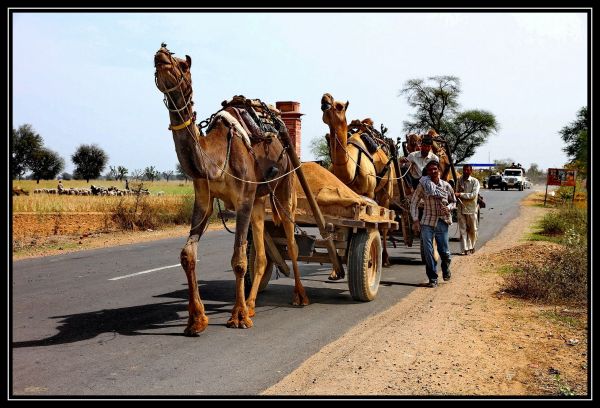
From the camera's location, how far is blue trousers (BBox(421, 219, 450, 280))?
10945 mm

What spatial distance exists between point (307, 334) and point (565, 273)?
4923mm

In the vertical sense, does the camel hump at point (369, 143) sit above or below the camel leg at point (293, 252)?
above

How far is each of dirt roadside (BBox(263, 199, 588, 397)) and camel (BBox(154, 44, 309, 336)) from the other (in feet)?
5.34

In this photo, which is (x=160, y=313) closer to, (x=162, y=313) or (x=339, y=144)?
(x=162, y=313)

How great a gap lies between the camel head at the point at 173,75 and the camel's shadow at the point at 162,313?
2.89 metres

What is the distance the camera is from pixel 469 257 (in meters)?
15.2

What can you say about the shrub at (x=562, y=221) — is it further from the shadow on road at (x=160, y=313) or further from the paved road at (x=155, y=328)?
the shadow on road at (x=160, y=313)

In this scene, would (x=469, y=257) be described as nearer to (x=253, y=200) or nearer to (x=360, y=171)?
(x=360, y=171)

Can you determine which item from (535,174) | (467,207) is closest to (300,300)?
(467,207)

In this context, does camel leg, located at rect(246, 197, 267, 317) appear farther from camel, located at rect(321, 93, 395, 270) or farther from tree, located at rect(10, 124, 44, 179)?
tree, located at rect(10, 124, 44, 179)

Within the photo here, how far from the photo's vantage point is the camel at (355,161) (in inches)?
434

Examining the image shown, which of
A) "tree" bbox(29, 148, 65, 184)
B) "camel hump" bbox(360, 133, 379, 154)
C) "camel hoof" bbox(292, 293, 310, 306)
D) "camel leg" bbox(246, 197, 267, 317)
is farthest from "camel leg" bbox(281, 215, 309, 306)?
"tree" bbox(29, 148, 65, 184)

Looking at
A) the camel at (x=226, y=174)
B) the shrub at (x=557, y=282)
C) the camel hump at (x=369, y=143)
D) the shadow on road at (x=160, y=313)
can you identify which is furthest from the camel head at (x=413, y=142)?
the camel at (x=226, y=174)

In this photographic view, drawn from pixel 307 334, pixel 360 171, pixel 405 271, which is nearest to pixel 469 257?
pixel 405 271
